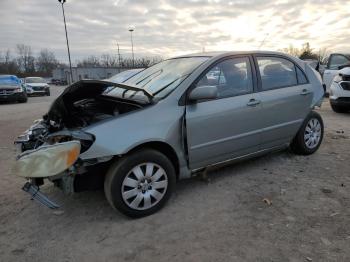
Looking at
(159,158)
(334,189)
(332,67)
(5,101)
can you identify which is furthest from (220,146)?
(5,101)

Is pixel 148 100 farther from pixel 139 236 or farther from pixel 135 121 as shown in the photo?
pixel 139 236

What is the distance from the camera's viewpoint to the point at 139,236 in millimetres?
3174

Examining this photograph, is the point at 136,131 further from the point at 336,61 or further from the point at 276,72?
the point at 336,61

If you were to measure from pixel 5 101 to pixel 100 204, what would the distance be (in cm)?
1677

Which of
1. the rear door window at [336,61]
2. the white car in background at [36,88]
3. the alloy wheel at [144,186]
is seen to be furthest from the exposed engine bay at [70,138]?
the white car in background at [36,88]

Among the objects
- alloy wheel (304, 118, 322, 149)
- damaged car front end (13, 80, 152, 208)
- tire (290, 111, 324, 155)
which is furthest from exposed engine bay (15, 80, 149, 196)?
alloy wheel (304, 118, 322, 149)

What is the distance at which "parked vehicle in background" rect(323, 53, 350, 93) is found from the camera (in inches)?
491

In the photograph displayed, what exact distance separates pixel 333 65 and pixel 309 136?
879cm

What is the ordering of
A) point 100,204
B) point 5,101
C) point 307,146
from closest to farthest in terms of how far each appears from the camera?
point 100,204
point 307,146
point 5,101

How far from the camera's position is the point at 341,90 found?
929cm

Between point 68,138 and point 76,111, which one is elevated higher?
point 76,111

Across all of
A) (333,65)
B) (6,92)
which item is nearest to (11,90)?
(6,92)

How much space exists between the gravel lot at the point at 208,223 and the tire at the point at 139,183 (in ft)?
0.45

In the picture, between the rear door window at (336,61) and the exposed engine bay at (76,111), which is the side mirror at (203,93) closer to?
the exposed engine bay at (76,111)
